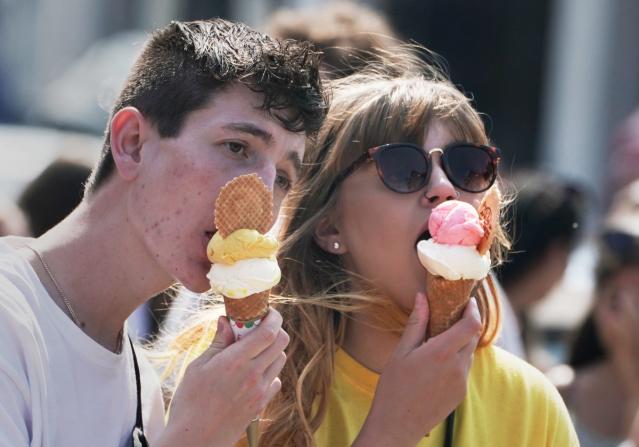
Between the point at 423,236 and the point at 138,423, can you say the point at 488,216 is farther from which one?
the point at 138,423

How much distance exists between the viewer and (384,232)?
2.94 m

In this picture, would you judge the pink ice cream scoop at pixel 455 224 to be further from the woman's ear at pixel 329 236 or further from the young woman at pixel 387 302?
the woman's ear at pixel 329 236

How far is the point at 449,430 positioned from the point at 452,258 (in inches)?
18.1

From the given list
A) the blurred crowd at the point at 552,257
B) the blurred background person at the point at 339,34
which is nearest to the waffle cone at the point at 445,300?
the blurred background person at the point at 339,34

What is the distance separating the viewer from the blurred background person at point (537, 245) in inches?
209

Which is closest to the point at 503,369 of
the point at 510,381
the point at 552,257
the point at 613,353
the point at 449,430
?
the point at 510,381

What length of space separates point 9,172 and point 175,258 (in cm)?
498

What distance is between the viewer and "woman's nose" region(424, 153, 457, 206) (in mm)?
2893

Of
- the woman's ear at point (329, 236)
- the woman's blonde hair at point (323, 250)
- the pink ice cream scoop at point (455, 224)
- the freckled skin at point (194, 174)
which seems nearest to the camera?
the freckled skin at point (194, 174)

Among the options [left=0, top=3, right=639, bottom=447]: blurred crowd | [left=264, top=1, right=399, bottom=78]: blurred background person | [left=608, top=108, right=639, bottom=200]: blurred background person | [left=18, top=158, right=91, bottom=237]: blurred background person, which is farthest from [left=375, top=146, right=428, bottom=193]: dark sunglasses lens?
[left=608, top=108, right=639, bottom=200]: blurred background person

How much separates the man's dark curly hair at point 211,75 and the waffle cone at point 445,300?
0.47 m

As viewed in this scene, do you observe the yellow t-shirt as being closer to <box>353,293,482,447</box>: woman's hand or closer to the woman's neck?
the woman's neck

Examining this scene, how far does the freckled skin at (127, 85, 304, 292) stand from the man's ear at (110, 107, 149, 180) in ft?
0.09

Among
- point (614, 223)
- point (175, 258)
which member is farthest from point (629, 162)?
point (175, 258)
